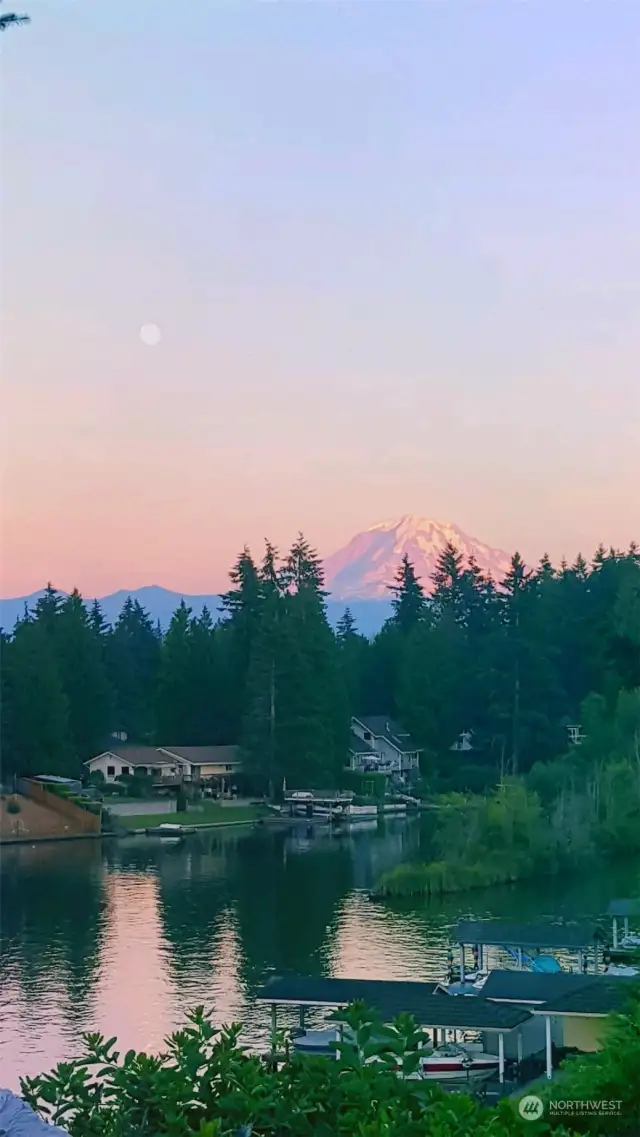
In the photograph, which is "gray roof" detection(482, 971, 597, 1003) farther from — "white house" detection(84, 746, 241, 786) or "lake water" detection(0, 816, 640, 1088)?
"white house" detection(84, 746, 241, 786)

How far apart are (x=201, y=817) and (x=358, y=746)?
7.53 metres

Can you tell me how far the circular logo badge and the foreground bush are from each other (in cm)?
5

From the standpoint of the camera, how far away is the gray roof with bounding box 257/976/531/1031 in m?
8.59

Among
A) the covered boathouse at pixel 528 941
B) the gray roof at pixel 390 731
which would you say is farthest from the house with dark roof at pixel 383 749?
the covered boathouse at pixel 528 941

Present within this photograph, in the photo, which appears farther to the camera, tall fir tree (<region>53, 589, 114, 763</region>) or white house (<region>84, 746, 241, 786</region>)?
tall fir tree (<region>53, 589, 114, 763</region>)

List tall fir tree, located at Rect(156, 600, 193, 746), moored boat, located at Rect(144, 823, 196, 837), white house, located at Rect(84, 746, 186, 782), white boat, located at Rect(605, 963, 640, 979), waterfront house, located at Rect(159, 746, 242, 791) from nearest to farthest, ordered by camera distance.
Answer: white boat, located at Rect(605, 963, 640, 979) < moored boat, located at Rect(144, 823, 196, 837) < white house, located at Rect(84, 746, 186, 782) < waterfront house, located at Rect(159, 746, 242, 791) < tall fir tree, located at Rect(156, 600, 193, 746)

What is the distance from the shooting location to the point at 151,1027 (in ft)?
37.8

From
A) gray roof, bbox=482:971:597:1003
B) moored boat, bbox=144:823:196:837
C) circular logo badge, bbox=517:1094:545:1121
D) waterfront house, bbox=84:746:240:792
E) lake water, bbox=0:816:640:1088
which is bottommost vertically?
lake water, bbox=0:816:640:1088

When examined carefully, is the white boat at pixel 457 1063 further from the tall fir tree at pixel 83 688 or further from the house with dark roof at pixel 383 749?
the house with dark roof at pixel 383 749

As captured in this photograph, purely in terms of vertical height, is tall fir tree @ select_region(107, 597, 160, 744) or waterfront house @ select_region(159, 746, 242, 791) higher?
tall fir tree @ select_region(107, 597, 160, 744)

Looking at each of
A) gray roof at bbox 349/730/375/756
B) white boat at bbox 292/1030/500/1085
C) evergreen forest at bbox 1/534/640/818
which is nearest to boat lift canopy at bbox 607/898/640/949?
white boat at bbox 292/1030/500/1085

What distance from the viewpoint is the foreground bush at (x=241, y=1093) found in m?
3.10

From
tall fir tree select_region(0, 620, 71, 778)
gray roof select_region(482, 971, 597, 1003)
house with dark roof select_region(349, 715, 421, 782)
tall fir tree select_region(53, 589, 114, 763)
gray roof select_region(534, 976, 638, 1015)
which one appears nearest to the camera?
gray roof select_region(534, 976, 638, 1015)

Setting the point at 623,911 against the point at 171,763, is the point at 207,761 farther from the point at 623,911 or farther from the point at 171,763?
the point at 623,911
